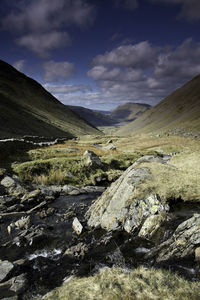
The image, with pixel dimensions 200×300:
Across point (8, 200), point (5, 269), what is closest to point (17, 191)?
point (8, 200)

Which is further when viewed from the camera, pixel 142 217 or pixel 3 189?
pixel 3 189

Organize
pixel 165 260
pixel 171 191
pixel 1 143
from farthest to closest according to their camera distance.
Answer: pixel 1 143
pixel 171 191
pixel 165 260

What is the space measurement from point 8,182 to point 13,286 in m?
19.6

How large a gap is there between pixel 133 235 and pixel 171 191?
5.98 meters

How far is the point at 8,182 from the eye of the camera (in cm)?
2655

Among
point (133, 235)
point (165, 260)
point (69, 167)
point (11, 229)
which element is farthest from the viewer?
point (69, 167)

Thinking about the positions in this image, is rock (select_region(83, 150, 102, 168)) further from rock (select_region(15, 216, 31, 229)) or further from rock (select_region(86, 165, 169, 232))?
rock (select_region(15, 216, 31, 229))

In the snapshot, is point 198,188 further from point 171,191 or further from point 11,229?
point 11,229

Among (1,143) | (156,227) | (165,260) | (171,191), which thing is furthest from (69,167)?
(165,260)

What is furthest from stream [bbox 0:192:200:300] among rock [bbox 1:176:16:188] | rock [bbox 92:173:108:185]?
rock [bbox 92:173:108:185]

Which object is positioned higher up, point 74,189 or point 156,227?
point 156,227

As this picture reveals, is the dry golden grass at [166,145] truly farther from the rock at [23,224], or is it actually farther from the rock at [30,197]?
the rock at [23,224]

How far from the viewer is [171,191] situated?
16859mm

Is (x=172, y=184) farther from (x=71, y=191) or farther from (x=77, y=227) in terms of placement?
(x=71, y=191)
